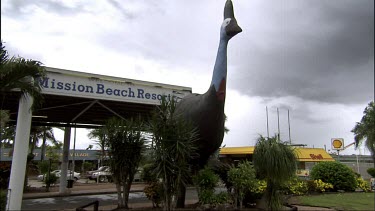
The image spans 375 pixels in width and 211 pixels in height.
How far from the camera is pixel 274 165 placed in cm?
959

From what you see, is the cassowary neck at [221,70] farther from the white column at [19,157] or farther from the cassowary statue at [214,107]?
the white column at [19,157]

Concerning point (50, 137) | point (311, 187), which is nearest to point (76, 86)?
point (311, 187)

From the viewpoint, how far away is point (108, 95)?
12.5 metres

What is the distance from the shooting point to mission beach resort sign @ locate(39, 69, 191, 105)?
38.0ft

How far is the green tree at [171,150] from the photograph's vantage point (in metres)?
8.63

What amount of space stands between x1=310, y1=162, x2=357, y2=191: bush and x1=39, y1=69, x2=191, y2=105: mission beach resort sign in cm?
886

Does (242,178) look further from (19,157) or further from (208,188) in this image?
(19,157)

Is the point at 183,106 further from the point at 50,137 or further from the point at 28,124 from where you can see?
the point at 50,137

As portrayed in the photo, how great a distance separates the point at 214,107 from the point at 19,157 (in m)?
5.88

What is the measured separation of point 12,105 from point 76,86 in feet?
15.9

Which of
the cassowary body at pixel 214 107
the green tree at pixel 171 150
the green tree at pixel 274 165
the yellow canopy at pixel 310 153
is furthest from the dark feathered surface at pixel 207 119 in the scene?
the yellow canopy at pixel 310 153

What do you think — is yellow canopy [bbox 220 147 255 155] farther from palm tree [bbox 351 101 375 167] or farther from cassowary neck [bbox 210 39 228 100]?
cassowary neck [bbox 210 39 228 100]

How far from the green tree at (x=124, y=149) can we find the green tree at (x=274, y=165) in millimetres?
3466

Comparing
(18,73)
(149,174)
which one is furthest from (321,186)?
(18,73)
